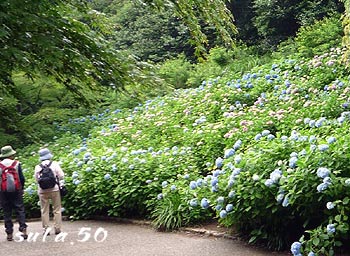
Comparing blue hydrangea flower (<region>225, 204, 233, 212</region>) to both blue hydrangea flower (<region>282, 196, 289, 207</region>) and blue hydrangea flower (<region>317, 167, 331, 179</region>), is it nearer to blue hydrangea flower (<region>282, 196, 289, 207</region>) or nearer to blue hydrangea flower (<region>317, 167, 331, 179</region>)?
blue hydrangea flower (<region>282, 196, 289, 207</region>)

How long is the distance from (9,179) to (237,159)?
127 inches

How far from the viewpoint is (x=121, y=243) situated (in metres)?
6.55

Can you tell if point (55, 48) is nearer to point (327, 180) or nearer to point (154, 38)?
point (327, 180)

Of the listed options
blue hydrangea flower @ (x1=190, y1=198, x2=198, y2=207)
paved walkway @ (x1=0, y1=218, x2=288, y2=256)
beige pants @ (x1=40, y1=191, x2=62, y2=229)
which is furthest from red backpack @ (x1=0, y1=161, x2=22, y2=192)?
blue hydrangea flower @ (x1=190, y1=198, x2=198, y2=207)

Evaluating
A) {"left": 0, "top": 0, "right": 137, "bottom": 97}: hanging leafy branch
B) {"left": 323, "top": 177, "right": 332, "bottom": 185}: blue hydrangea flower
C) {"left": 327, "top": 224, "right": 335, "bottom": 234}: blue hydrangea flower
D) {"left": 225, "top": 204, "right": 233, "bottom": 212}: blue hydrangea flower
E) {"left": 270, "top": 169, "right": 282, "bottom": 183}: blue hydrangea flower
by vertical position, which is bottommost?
{"left": 225, "top": 204, "right": 233, "bottom": 212}: blue hydrangea flower

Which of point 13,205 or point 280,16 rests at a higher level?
point 280,16

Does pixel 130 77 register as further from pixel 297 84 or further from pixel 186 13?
pixel 297 84

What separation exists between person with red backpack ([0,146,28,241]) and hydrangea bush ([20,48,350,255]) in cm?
133

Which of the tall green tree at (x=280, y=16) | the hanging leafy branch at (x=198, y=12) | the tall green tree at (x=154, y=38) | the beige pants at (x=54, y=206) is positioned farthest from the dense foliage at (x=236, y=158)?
the tall green tree at (x=154, y=38)

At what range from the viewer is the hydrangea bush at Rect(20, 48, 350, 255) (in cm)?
488

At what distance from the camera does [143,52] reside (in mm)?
23094

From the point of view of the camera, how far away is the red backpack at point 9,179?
7043mm

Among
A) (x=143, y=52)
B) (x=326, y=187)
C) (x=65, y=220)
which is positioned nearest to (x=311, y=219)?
(x=326, y=187)

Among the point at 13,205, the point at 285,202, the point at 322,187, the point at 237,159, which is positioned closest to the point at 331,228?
the point at 322,187
